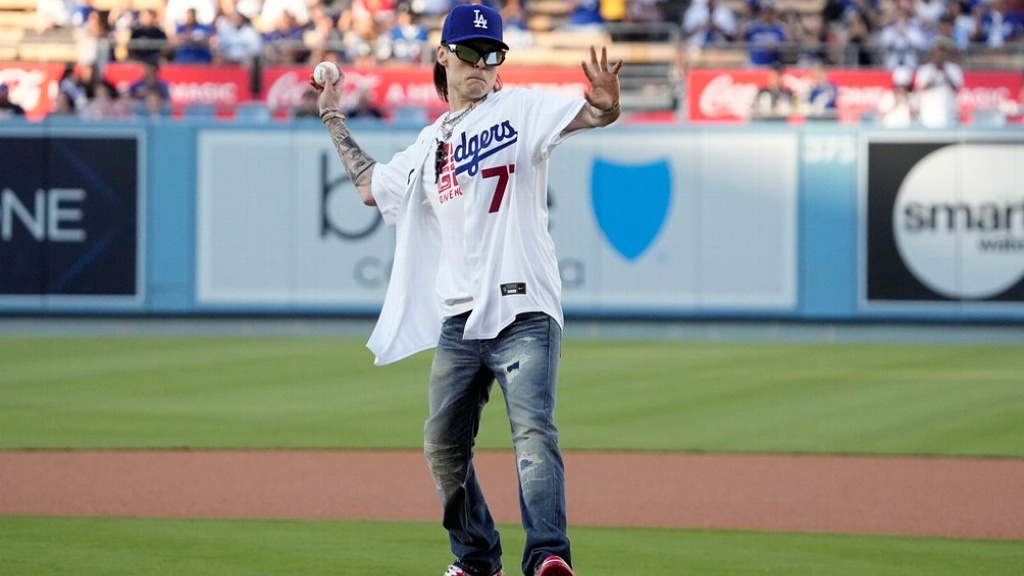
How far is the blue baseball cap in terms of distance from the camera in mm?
5551

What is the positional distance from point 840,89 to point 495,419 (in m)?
11.0

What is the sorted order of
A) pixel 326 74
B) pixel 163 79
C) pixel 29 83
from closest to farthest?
pixel 326 74 → pixel 29 83 → pixel 163 79

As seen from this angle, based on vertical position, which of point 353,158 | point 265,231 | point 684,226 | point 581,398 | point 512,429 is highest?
point 684,226

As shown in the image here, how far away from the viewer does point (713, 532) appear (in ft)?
25.0

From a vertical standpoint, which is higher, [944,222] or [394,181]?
[944,222]

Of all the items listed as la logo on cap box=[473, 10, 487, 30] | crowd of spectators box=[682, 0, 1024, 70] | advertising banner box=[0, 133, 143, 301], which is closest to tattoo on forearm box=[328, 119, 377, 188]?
la logo on cap box=[473, 10, 487, 30]

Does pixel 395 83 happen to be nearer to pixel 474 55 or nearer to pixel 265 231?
pixel 265 231

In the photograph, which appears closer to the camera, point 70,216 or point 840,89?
point 70,216

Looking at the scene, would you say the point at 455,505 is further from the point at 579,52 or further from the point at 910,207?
the point at 579,52

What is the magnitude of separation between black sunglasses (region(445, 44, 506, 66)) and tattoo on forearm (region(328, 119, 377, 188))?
2.23ft

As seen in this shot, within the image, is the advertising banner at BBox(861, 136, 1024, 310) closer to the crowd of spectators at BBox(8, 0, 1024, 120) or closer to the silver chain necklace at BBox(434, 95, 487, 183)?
the crowd of spectators at BBox(8, 0, 1024, 120)

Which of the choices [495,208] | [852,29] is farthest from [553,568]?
[852,29]

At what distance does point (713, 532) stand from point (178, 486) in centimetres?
307

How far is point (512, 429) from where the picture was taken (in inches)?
217
